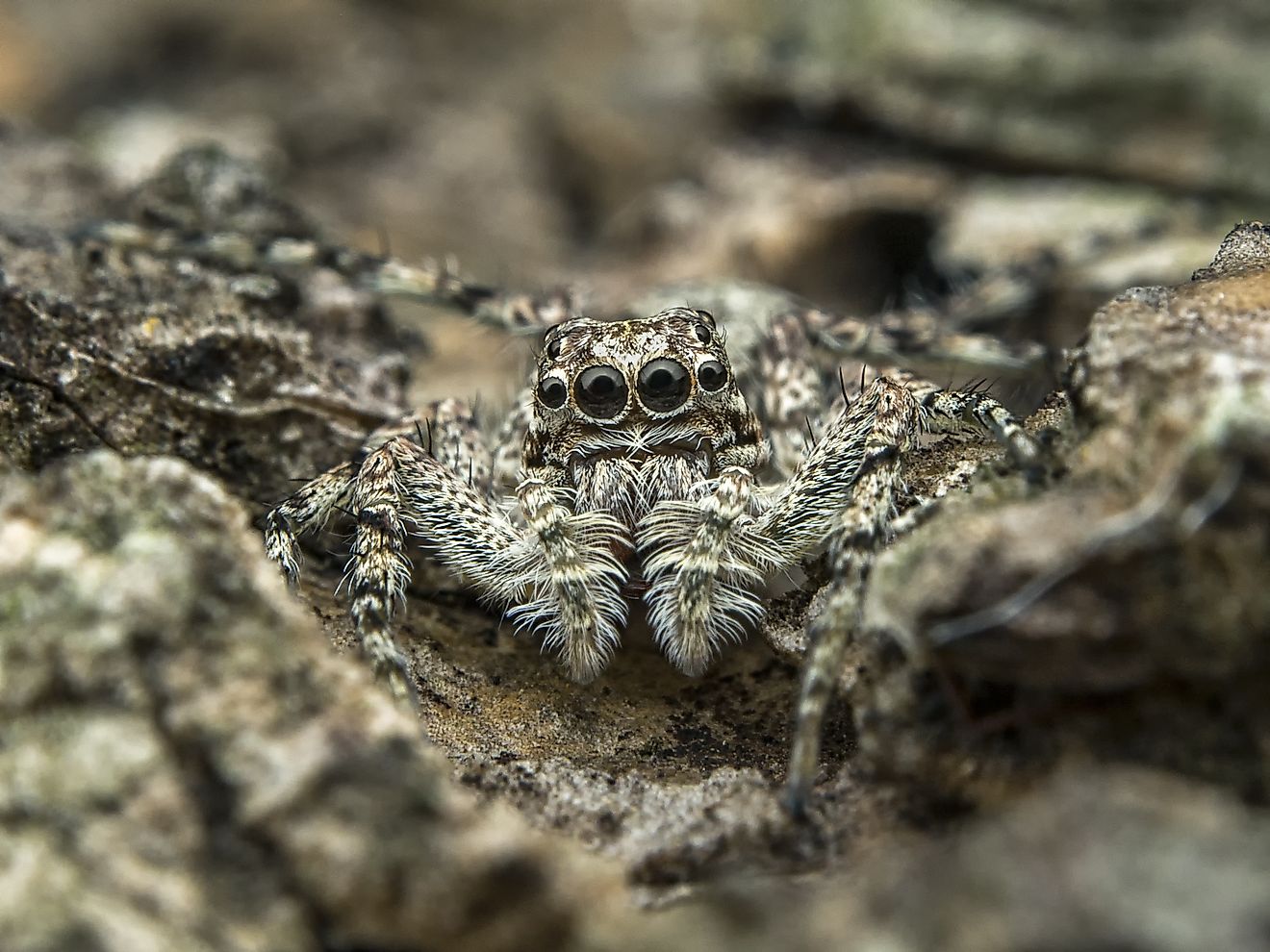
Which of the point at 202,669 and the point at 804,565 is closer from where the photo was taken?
the point at 202,669

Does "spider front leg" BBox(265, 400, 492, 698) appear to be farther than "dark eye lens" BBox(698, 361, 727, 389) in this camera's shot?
No

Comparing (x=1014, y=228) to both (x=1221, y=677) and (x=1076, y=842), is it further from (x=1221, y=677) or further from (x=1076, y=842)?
(x=1076, y=842)

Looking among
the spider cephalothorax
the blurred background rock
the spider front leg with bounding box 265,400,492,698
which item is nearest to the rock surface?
the spider front leg with bounding box 265,400,492,698

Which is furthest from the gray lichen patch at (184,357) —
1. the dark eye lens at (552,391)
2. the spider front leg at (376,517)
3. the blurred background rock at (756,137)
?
the dark eye lens at (552,391)

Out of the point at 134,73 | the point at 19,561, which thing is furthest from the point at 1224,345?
the point at 134,73

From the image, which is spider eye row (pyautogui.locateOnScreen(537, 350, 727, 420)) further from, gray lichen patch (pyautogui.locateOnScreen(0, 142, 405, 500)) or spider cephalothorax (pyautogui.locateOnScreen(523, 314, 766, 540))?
gray lichen patch (pyautogui.locateOnScreen(0, 142, 405, 500))

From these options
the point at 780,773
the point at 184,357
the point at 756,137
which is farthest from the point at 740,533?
the point at 756,137
